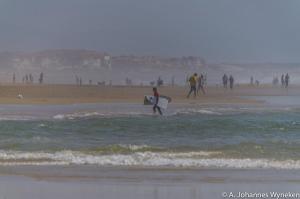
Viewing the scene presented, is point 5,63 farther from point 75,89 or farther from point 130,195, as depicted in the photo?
point 130,195

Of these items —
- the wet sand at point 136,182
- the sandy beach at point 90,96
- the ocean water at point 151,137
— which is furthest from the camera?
the sandy beach at point 90,96

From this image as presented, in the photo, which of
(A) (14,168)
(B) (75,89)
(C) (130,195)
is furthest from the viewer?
(B) (75,89)

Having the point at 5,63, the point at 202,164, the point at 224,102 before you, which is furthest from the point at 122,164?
the point at 5,63

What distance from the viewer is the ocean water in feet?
→ 45.8

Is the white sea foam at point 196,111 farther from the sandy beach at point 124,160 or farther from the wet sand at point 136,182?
the wet sand at point 136,182

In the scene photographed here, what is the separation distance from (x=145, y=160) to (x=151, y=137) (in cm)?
392

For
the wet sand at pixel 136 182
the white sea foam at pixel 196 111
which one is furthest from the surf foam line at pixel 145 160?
the white sea foam at pixel 196 111

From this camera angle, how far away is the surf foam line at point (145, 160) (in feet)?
43.5

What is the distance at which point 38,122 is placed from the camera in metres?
20.4

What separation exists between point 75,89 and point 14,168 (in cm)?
2399

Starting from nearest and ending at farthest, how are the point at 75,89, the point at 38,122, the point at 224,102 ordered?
the point at 38,122 < the point at 224,102 < the point at 75,89

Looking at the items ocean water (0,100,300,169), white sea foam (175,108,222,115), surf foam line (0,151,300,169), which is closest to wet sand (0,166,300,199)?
surf foam line (0,151,300,169)

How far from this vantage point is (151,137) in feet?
58.4

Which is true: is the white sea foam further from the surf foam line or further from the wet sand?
the wet sand
